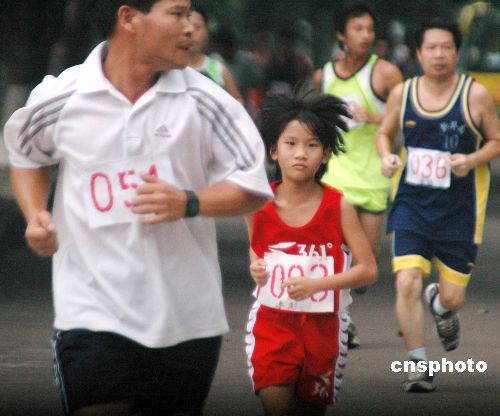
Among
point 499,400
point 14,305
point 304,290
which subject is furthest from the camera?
point 14,305

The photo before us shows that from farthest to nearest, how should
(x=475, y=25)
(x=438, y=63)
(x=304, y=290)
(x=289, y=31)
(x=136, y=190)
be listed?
(x=475, y=25), (x=289, y=31), (x=438, y=63), (x=304, y=290), (x=136, y=190)

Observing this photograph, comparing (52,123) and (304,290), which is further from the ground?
(52,123)

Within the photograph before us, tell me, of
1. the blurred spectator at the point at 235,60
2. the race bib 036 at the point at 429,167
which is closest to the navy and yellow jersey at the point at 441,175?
the race bib 036 at the point at 429,167

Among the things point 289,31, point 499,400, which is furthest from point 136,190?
point 289,31

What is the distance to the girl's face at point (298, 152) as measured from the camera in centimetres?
657

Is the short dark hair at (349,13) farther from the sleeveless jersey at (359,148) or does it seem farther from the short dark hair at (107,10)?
the short dark hair at (107,10)

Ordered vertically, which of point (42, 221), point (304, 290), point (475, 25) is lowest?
point (475, 25)

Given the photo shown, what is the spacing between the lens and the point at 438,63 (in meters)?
8.92

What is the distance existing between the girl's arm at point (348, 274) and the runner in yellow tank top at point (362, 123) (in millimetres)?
3687

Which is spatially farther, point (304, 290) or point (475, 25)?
point (475, 25)

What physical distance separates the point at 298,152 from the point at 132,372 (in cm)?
180

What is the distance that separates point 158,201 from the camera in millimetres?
4832

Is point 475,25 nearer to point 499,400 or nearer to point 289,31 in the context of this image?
point 289,31

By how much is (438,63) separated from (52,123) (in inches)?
165
